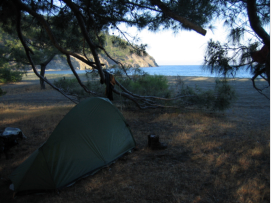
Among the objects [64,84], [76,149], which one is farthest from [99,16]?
[64,84]

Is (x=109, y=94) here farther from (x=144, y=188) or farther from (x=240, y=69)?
(x=240, y=69)

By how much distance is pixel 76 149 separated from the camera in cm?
403

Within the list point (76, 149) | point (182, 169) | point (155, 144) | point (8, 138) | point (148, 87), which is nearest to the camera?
point (76, 149)

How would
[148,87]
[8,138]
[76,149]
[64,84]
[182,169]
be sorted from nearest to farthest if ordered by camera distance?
1. [76,149]
2. [182,169]
3. [8,138]
4. [148,87]
5. [64,84]

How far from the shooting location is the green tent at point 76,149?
142 inches

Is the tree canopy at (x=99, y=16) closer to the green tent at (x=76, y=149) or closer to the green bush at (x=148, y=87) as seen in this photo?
the green tent at (x=76, y=149)

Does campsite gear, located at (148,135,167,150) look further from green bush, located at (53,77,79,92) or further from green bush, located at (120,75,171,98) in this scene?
green bush, located at (53,77,79,92)

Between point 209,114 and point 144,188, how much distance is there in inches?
263

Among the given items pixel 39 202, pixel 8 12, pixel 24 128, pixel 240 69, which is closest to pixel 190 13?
pixel 240 69

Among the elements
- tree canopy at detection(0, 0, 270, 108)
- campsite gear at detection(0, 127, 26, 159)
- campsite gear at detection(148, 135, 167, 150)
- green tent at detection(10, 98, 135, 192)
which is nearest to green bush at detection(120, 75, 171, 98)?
tree canopy at detection(0, 0, 270, 108)

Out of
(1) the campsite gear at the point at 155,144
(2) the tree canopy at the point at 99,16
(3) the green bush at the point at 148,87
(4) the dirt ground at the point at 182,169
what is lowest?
(4) the dirt ground at the point at 182,169

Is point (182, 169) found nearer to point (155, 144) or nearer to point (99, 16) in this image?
point (155, 144)

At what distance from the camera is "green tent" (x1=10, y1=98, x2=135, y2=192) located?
3.62m

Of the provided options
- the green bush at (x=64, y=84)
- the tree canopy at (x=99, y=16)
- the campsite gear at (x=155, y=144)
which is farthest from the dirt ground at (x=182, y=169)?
the green bush at (x=64, y=84)
